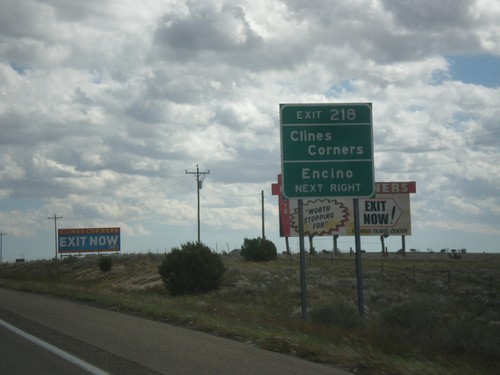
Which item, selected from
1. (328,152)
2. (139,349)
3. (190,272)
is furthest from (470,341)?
(190,272)

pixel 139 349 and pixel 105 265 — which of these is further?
pixel 105 265

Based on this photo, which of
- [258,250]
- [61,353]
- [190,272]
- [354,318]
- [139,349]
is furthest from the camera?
[258,250]

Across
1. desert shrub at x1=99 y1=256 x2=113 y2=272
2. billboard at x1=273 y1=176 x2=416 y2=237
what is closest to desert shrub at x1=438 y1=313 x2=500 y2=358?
desert shrub at x1=99 y1=256 x2=113 y2=272

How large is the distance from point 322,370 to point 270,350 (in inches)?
81.6

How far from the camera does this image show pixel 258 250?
63844 mm

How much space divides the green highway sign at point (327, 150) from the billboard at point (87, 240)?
66379 millimetres

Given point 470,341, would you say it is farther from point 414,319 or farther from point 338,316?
point 338,316

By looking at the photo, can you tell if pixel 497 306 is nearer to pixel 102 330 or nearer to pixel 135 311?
pixel 135 311

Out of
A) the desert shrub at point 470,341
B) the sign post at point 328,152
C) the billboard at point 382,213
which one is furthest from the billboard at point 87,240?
Result: the desert shrub at point 470,341

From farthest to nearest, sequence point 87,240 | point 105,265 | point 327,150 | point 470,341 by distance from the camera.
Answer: point 87,240, point 105,265, point 327,150, point 470,341

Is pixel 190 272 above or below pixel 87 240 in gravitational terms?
below

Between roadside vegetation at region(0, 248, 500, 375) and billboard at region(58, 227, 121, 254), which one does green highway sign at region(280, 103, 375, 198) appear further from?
billboard at region(58, 227, 121, 254)

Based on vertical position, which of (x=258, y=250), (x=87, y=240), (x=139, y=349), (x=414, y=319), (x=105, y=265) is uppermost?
(x=87, y=240)

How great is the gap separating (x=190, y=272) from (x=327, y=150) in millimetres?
19325
